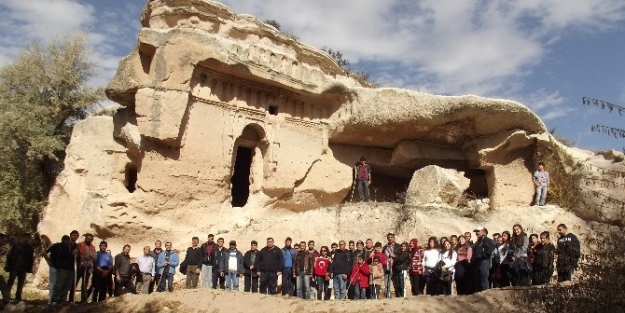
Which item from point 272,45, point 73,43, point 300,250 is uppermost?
point 73,43

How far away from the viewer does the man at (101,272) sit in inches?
361

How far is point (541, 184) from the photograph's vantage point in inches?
518

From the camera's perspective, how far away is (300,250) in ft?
32.4

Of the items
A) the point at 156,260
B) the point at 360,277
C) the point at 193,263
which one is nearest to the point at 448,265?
the point at 360,277

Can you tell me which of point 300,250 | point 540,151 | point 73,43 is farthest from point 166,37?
point 540,151

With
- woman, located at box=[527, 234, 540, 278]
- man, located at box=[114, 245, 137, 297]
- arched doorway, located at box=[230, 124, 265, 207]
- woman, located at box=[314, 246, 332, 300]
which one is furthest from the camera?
arched doorway, located at box=[230, 124, 265, 207]

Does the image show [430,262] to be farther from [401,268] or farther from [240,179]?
[240,179]

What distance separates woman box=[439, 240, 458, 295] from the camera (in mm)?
8848

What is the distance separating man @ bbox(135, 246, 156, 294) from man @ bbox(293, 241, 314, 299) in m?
2.46

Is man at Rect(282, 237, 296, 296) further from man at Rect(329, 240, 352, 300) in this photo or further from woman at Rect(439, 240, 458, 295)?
woman at Rect(439, 240, 458, 295)

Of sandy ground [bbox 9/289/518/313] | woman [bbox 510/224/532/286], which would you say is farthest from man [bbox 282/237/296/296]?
woman [bbox 510/224/532/286]

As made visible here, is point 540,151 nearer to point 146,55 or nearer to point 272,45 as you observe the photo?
point 272,45

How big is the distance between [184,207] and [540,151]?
8546mm

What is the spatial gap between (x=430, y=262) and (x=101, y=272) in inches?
206
